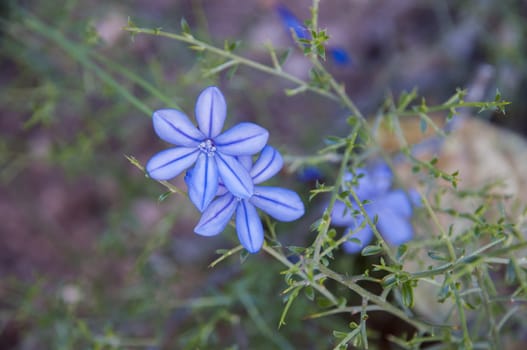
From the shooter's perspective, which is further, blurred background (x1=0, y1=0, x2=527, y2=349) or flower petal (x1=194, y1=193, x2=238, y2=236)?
blurred background (x1=0, y1=0, x2=527, y2=349)

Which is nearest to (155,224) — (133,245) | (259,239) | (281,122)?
(133,245)

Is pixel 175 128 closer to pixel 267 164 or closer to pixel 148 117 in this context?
pixel 267 164

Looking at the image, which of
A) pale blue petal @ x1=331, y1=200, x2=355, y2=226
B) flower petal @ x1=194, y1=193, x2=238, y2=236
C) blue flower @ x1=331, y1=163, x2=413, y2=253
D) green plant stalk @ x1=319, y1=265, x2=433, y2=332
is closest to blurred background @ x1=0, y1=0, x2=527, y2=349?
pale blue petal @ x1=331, y1=200, x2=355, y2=226

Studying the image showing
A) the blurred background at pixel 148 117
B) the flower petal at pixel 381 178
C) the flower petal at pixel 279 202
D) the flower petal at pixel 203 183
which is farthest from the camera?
the blurred background at pixel 148 117

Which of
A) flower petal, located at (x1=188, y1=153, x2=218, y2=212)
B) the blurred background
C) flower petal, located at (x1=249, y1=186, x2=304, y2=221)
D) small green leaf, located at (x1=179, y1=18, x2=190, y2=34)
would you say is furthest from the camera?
the blurred background

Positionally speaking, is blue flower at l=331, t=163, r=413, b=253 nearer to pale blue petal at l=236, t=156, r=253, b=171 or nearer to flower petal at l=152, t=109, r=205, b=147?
pale blue petal at l=236, t=156, r=253, b=171

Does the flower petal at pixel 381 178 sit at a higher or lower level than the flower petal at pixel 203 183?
higher

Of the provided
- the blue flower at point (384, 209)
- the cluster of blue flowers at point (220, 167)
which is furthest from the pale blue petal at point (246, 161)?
the blue flower at point (384, 209)

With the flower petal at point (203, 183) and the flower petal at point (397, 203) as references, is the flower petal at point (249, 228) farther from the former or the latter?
the flower petal at point (397, 203)
